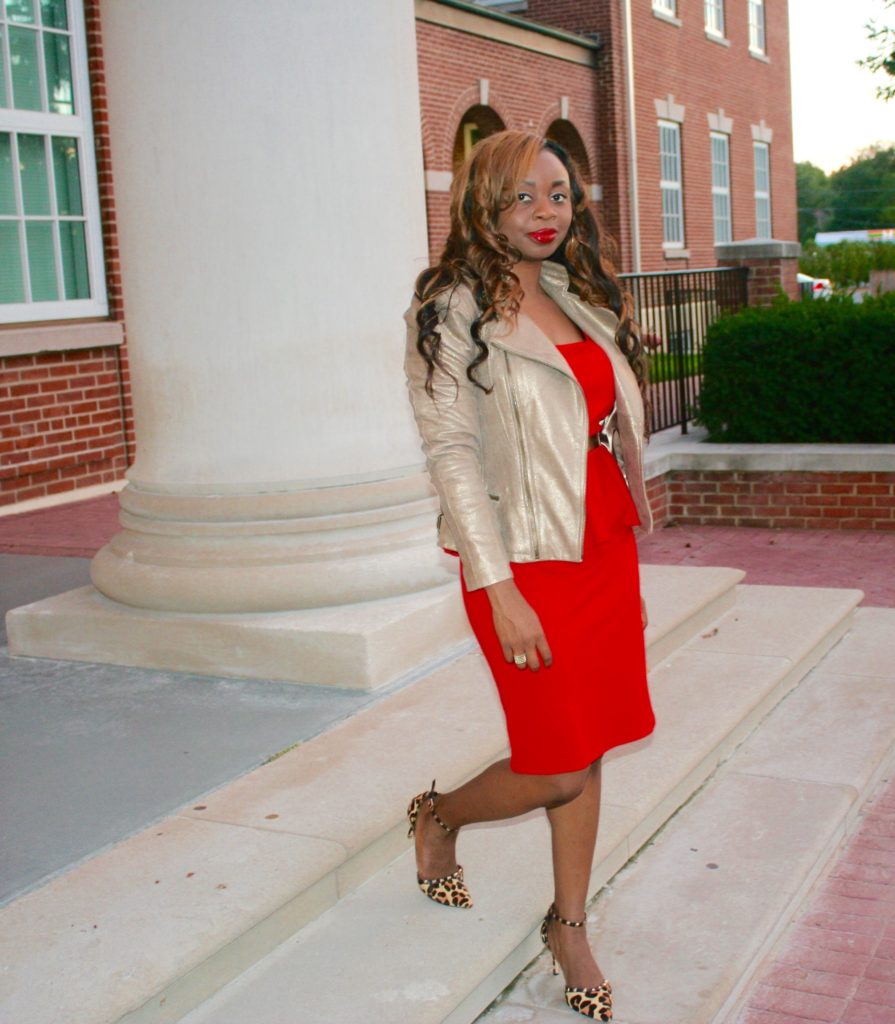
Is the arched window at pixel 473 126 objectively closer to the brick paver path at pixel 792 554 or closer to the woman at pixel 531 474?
the brick paver path at pixel 792 554

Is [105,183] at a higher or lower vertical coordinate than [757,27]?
lower

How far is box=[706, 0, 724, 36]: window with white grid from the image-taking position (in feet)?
86.5

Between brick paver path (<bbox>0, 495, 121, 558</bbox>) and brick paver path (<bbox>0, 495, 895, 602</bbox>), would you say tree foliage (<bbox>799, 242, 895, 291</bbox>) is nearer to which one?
brick paver path (<bbox>0, 495, 895, 602</bbox>)

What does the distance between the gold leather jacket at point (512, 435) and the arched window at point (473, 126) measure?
16842 mm

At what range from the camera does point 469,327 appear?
2.83 metres

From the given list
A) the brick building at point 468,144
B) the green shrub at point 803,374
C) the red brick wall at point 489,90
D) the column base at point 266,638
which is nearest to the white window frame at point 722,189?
the brick building at point 468,144

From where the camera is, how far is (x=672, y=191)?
81.4 feet

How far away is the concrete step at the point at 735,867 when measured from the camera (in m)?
3.17

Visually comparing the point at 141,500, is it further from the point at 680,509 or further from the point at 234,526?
the point at 680,509

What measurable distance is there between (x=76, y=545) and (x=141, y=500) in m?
2.75

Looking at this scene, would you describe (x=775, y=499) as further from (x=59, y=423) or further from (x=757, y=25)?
(x=757, y=25)

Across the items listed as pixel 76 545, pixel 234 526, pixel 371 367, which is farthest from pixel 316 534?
pixel 76 545

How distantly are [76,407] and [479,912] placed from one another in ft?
24.7

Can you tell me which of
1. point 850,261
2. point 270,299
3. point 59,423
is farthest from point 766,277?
point 850,261
